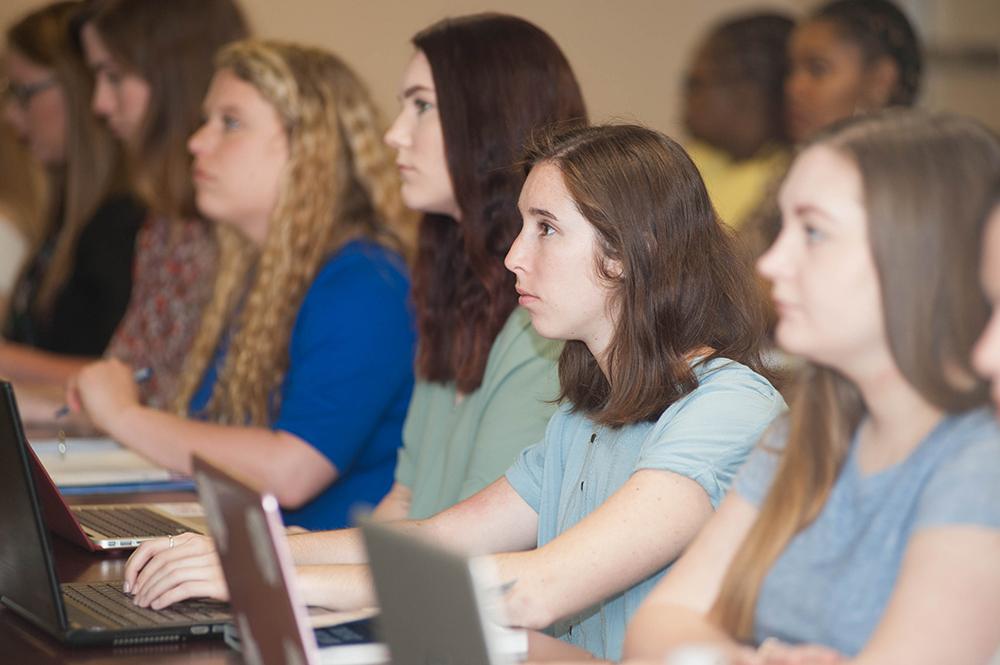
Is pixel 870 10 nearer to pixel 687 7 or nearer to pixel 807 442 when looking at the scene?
pixel 687 7

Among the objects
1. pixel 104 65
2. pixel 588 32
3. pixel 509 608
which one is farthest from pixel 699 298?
pixel 588 32

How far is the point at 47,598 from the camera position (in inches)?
59.7

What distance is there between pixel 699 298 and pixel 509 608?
16.8 inches

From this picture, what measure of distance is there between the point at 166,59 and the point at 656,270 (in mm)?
1838

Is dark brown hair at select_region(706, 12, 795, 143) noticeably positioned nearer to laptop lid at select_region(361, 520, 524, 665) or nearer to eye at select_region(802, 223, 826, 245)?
eye at select_region(802, 223, 826, 245)

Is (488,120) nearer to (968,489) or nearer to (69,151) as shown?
(968,489)

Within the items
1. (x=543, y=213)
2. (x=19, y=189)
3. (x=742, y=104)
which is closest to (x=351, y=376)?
(x=543, y=213)

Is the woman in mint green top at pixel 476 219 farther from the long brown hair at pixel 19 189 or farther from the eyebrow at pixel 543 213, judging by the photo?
the long brown hair at pixel 19 189

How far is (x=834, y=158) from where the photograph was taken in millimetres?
1181

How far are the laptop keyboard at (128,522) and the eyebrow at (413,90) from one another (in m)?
0.73

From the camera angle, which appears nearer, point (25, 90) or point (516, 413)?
point (516, 413)

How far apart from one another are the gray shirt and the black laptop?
0.61m

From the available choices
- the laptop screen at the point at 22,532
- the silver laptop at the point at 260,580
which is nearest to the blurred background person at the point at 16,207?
the laptop screen at the point at 22,532

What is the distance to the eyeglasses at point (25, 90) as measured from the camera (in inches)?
149
